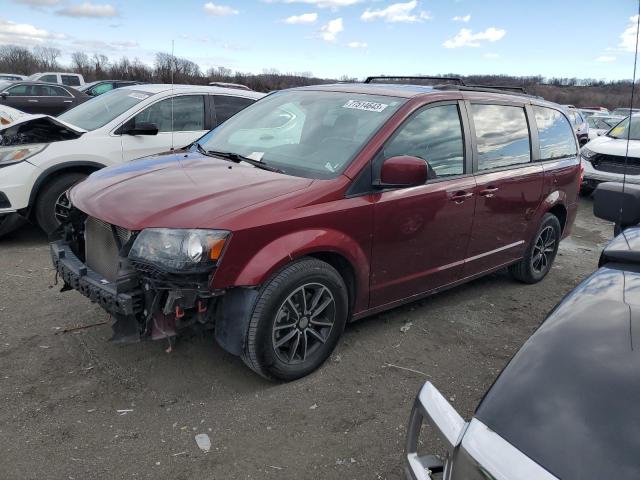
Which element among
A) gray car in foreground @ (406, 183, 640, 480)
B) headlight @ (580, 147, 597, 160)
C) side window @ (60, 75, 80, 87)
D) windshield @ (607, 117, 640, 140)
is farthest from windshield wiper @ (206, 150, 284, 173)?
side window @ (60, 75, 80, 87)

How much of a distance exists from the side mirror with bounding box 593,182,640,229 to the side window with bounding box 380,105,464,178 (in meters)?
1.26

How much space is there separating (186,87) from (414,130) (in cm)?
406

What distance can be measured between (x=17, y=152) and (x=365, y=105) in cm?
388

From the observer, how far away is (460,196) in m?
3.94

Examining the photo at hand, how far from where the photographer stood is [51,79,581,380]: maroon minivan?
2826mm

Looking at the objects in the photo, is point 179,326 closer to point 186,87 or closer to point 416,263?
point 416,263

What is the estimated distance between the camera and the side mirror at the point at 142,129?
5867 mm

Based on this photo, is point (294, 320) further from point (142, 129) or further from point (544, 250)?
point (142, 129)

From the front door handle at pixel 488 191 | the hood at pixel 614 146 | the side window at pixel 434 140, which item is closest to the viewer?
the side window at pixel 434 140

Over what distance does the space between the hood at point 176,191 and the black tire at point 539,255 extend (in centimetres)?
285

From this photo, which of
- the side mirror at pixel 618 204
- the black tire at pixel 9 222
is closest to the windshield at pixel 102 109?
the black tire at pixel 9 222

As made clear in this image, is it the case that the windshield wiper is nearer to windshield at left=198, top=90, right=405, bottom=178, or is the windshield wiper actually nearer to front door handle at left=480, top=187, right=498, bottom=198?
windshield at left=198, top=90, right=405, bottom=178

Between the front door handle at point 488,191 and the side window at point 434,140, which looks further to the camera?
the front door handle at point 488,191

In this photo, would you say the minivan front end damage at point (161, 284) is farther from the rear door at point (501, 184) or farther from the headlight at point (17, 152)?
the headlight at point (17, 152)
